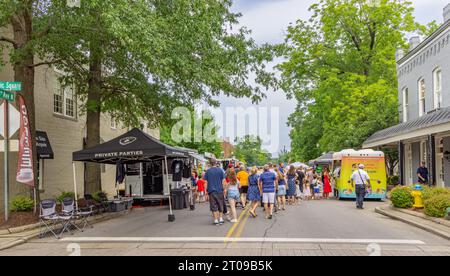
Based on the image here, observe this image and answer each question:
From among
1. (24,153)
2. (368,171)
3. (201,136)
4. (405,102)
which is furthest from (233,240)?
(201,136)

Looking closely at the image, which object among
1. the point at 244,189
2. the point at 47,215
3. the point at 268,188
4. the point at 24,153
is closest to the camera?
the point at 47,215

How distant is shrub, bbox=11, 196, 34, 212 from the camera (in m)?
14.6

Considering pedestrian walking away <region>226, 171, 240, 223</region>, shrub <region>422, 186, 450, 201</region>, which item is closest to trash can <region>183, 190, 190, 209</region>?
pedestrian walking away <region>226, 171, 240, 223</region>

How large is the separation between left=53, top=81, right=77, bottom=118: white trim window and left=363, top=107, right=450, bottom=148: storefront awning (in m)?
17.3

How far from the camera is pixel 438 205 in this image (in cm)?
1351

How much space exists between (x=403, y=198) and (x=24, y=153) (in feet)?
42.0

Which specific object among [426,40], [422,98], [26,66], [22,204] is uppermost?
[426,40]

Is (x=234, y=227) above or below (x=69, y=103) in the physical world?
below

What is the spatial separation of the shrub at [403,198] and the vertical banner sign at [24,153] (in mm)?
12427

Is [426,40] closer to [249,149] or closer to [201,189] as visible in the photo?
[201,189]

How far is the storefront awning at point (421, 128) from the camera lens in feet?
63.9

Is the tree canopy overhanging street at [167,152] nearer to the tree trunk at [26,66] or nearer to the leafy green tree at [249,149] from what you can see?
the tree trunk at [26,66]

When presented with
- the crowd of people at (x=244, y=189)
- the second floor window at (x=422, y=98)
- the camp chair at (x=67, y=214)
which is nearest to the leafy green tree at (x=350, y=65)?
the second floor window at (x=422, y=98)

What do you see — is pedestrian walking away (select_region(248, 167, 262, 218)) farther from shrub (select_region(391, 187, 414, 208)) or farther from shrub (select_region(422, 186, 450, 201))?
shrub (select_region(422, 186, 450, 201))
